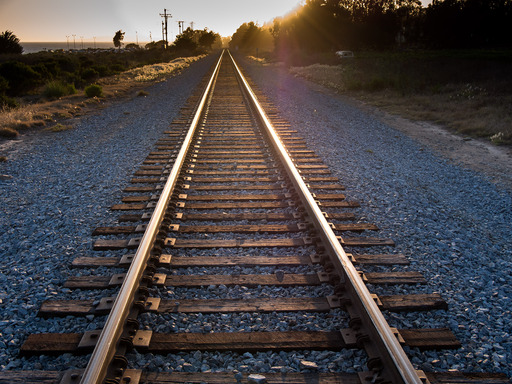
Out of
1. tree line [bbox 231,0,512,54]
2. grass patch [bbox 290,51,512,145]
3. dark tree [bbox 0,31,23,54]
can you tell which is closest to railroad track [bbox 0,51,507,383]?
grass patch [bbox 290,51,512,145]

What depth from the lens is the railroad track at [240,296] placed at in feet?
7.83

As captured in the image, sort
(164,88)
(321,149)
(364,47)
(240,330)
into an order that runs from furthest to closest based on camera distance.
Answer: (364,47), (164,88), (321,149), (240,330)

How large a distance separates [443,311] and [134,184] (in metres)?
4.24

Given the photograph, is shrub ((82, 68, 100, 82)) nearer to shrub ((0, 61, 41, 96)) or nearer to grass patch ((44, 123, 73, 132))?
shrub ((0, 61, 41, 96))

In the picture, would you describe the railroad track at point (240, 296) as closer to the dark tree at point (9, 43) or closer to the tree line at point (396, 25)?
the tree line at point (396, 25)

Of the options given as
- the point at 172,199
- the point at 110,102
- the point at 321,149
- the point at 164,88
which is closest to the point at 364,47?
the point at 164,88

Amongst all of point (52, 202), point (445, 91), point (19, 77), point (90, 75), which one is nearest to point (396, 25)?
point (90, 75)

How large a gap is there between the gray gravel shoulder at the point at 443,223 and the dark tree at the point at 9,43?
56.3 metres

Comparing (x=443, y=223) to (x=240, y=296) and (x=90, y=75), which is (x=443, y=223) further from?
(x=90, y=75)

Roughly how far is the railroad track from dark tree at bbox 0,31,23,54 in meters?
58.6

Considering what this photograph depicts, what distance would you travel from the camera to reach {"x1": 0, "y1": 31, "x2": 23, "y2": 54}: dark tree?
51828mm

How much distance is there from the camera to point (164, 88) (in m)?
17.9

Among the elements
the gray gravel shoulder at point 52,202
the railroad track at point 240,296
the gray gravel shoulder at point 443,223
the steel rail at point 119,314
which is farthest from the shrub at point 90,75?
the steel rail at point 119,314

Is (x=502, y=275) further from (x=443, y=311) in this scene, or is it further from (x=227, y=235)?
(x=227, y=235)
